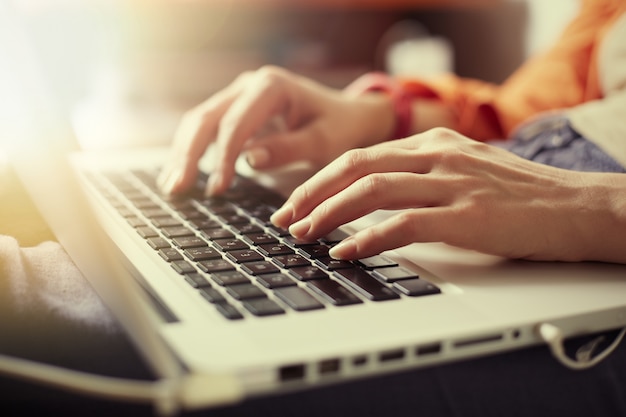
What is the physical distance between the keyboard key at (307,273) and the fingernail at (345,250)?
0.02 metres

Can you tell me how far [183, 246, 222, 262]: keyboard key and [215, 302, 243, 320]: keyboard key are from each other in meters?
0.09

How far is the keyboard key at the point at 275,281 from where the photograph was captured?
16.4 inches

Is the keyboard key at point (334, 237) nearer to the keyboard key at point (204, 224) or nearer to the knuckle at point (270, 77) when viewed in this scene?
the keyboard key at point (204, 224)

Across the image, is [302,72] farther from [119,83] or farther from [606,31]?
[606,31]

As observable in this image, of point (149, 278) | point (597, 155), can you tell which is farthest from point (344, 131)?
point (149, 278)

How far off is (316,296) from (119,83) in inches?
58.1

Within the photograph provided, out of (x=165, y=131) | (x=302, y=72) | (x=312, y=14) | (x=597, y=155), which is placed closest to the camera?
(x=597, y=155)

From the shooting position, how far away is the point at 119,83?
1.74m

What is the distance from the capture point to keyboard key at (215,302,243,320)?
37 cm

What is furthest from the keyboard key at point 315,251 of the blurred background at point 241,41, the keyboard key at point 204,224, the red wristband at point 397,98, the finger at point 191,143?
the blurred background at point 241,41

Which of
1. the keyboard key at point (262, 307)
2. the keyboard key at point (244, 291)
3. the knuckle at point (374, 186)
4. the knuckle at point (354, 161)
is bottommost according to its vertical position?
the keyboard key at point (244, 291)

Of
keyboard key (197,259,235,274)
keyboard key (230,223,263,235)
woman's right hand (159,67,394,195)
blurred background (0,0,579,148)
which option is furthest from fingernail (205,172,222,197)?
blurred background (0,0,579,148)

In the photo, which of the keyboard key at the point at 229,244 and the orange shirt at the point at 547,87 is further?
the orange shirt at the point at 547,87

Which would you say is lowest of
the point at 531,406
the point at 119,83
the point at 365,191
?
the point at 119,83
